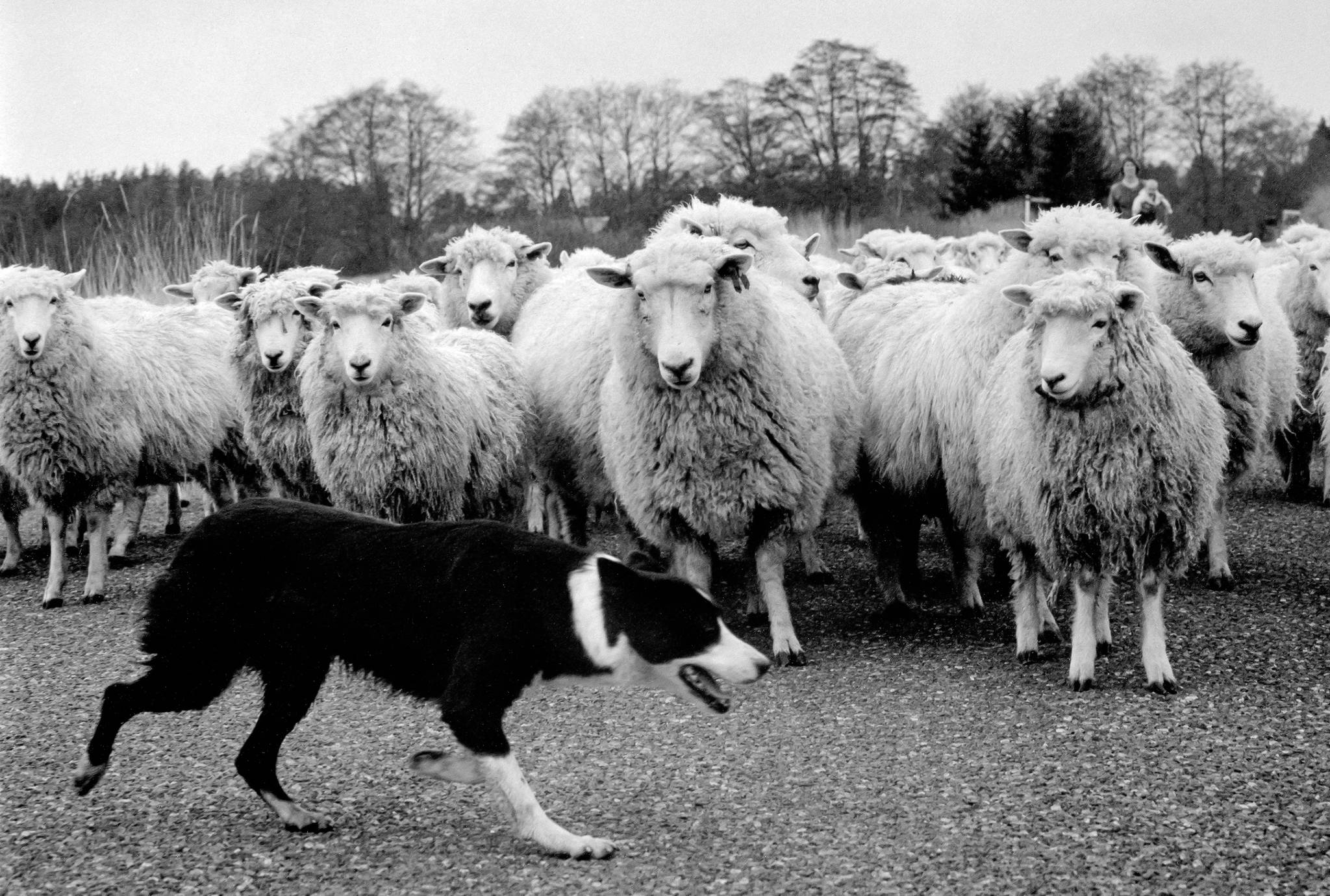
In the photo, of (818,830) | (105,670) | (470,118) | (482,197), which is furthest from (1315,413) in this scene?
(470,118)

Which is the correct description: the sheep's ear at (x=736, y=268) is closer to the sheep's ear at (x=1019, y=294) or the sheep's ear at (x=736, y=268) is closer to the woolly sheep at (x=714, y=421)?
the woolly sheep at (x=714, y=421)

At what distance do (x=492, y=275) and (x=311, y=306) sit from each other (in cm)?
229

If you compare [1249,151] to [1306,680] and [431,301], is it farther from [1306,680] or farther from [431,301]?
[1306,680]

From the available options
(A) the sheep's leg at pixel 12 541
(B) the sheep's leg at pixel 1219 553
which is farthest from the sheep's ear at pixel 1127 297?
(A) the sheep's leg at pixel 12 541

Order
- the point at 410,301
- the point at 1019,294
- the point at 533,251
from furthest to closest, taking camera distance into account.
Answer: the point at 533,251 → the point at 410,301 → the point at 1019,294

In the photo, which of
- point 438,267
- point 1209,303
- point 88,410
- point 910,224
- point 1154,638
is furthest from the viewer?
point 910,224

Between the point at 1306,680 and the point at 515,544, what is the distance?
3546 mm

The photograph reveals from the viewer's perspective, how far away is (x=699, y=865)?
388 cm

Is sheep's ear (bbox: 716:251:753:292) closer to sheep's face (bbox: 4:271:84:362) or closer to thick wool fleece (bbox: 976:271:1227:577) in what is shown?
→ thick wool fleece (bbox: 976:271:1227:577)

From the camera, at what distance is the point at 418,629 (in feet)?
13.2

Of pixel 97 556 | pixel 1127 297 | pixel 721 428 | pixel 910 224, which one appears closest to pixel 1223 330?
pixel 1127 297

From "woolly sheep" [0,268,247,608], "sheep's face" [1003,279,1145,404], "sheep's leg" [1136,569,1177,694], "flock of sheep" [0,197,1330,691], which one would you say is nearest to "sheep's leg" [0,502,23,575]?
"flock of sheep" [0,197,1330,691]

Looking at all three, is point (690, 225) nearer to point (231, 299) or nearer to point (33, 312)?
point (231, 299)

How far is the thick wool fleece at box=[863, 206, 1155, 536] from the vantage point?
22.6 ft
